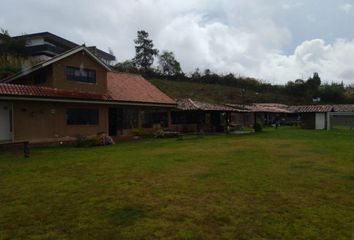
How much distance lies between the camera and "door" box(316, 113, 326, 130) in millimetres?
42594

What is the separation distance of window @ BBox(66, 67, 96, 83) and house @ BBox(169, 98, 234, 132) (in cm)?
879

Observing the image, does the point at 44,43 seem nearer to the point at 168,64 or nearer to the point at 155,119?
the point at 155,119

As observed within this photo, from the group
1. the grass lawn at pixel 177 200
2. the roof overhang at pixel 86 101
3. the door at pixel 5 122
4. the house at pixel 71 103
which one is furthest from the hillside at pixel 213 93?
the grass lawn at pixel 177 200

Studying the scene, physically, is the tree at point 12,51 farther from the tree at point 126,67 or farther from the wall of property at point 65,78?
the tree at point 126,67

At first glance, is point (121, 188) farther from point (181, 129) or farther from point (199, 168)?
point (181, 129)

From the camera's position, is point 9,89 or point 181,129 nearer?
point 9,89

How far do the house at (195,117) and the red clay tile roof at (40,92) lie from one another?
9512 mm

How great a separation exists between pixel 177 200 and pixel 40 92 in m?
15.3

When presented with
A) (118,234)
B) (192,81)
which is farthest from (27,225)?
(192,81)

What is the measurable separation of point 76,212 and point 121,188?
2.11m

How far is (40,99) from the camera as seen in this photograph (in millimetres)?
19594

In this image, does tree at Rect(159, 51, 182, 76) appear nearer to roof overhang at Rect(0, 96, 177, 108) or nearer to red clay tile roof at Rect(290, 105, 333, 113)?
red clay tile roof at Rect(290, 105, 333, 113)

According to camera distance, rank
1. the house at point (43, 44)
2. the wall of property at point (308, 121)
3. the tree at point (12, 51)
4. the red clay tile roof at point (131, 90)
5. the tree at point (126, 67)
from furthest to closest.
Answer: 1. the tree at point (126, 67)
2. the wall of property at point (308, 121)
3. the house at point (43, 44)
4. the tree at point (12, 51)
5. the red clay tile roof at point (131, 90)

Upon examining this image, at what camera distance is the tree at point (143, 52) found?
69.3 meters
